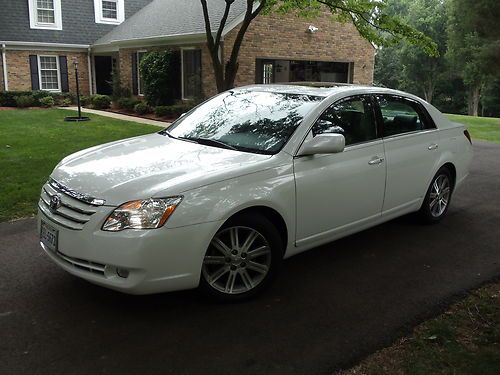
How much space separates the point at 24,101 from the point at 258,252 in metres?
20.5

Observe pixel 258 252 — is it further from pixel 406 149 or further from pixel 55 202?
pixel 406 149

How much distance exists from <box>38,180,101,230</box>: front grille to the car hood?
2.8 inches

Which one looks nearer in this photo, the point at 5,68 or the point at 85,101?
the point at 5,68

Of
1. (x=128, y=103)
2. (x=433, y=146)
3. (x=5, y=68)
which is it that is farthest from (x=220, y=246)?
(x=5, y=68)

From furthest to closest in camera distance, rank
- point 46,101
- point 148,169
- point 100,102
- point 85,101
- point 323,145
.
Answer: point 85,101 < point 100,102 < point 46,101 < point 323,145 < point 148,169

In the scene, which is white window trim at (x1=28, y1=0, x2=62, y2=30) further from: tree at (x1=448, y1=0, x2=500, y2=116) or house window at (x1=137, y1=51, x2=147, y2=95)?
tree at (x1=448, y1=0, x2=500, y2=116)

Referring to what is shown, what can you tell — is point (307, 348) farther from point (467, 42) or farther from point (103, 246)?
point (467, 42)

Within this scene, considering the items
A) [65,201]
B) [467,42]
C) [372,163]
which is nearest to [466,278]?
[372,163]

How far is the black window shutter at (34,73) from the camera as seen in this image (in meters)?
23.5

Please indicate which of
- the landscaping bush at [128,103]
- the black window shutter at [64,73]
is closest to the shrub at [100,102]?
the landscaping bush at [128,103]

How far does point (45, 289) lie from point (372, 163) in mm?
3062

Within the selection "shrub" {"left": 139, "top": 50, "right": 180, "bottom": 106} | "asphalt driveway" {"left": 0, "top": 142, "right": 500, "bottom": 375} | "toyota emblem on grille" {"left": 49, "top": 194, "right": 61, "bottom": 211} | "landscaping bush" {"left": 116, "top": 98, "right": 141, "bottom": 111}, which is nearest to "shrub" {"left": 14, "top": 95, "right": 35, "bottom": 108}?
"landscaping bush" {"left": 116, "top": 98, "right": 141, "bottom": 111}

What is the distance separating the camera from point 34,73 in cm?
2356

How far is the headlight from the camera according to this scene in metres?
3.46
